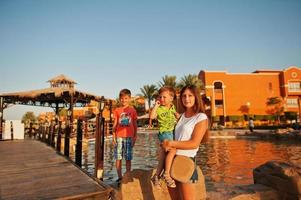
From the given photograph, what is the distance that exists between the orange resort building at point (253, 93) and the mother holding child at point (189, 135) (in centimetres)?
4335

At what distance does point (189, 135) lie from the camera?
2367 mm

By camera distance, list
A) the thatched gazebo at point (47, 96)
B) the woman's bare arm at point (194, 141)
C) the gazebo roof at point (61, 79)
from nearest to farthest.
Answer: the woman's bare arm at point (194, 141), the thatched gazebo at point (47, 96), the gazebo roof at point (61, 79)

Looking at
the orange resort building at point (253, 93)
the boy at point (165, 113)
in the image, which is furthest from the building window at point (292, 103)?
the boy at point (165, 113)

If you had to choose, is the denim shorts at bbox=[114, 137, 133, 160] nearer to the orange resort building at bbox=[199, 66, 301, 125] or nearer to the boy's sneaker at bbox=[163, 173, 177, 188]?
the boy's sneaker at bbox=[163, 173, 177, 188]

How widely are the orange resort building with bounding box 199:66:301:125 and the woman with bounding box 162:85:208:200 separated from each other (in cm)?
4335

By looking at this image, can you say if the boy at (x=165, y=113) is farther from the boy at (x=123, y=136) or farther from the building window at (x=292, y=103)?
the building window at (x=292, y=103)

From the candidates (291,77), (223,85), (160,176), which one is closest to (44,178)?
(160,176)

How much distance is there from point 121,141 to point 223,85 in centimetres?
4379

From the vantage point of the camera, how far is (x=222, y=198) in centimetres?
369

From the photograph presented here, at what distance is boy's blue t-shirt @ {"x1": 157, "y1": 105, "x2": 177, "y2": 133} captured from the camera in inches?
132

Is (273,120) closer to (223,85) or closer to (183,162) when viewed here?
(223,85)

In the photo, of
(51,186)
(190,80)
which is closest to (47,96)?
(51,186)

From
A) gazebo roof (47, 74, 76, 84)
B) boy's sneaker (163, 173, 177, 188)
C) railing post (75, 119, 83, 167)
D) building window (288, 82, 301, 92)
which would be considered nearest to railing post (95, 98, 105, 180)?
railing post (75, 119, 83, 167)

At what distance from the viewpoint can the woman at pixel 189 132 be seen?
227 cm
